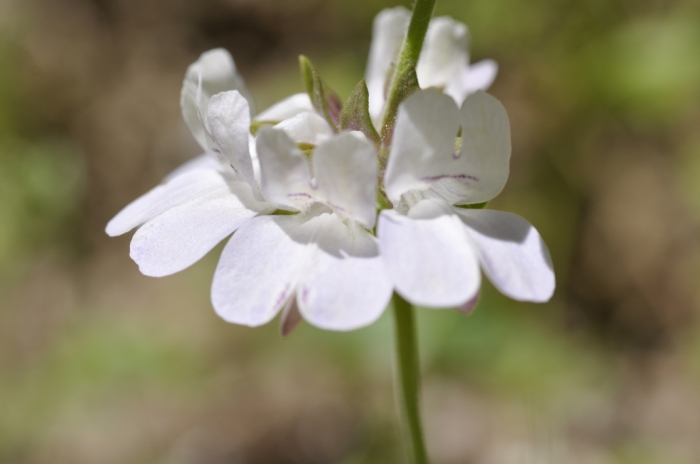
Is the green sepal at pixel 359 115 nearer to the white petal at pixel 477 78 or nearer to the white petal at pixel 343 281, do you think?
the white petal at pixel 343 281

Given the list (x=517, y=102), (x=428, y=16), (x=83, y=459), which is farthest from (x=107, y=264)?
(x=428, y=16)

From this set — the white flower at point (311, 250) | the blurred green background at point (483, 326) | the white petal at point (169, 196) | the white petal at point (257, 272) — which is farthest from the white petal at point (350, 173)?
the blurred green background at point (483, 326)

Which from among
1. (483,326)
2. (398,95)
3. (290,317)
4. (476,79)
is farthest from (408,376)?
(483,326)

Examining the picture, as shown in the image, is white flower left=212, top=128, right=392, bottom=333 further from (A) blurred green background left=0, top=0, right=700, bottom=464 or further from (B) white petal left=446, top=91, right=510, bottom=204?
(A) blurred green background left=0, top=0, right=700, bottom=464

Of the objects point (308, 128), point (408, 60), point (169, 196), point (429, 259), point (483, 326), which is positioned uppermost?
point (408, 60)

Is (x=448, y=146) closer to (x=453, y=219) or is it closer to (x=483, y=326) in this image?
(x=453, y=219)

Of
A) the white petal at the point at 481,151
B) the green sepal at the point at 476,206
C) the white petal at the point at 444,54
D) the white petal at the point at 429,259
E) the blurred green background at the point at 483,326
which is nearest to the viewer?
the white petal at the point at 429,259

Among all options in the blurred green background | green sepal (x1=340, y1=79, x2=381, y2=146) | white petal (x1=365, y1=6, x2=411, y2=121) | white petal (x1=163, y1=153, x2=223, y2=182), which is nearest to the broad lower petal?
white petal (x1=365, y1=6, x2=411, y2=121)
